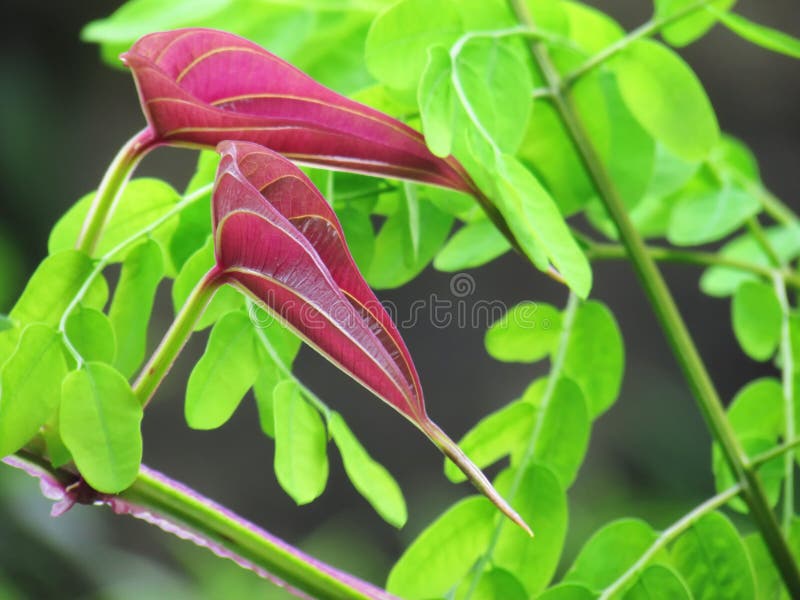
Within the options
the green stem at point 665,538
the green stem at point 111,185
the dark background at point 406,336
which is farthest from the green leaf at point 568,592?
the dark background at point 406,336

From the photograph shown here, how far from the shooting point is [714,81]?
2.60 metres

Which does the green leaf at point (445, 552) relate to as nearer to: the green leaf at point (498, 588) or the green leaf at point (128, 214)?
the green leaf at point (498, 588)

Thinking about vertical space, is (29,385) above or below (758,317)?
above

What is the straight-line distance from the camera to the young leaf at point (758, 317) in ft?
1.67

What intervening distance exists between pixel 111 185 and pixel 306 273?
101 mm

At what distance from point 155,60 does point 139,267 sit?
0.29 feet

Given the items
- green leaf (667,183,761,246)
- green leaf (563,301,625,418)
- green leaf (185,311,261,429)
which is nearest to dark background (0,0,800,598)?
green leaf (667,183,761,246)

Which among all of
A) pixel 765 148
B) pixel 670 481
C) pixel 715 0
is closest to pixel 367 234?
pixel 715 0

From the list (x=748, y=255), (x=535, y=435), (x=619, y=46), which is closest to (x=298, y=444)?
(x=535, y=435)

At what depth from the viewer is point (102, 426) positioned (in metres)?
0.29

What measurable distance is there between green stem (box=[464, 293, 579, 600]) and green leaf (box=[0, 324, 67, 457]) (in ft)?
0.63

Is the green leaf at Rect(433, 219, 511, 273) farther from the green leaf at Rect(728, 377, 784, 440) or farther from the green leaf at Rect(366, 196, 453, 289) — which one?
the green leaf at Rect(728, 377, 784, 440)

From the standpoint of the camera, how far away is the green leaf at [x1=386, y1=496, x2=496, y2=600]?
0.38 m

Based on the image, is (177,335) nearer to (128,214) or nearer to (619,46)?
(128,214)
